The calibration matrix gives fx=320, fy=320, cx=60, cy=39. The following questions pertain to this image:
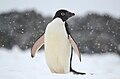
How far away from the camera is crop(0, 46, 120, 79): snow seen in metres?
1.84

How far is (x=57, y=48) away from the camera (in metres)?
1.89

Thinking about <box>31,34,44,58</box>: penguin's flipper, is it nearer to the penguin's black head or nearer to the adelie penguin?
the adelie penguin

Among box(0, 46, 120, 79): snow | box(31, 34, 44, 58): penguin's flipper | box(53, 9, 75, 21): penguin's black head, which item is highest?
box(53, 9, 75, 21): penguin's black head

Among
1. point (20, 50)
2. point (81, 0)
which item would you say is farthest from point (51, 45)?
point (81, 0)

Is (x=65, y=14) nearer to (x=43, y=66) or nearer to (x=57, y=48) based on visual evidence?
(x=57, y=48)

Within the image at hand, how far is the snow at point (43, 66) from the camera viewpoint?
6.05ft

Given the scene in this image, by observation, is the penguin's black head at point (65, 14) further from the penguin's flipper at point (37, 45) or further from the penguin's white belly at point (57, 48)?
the penguin's flipper at point (37, 45)

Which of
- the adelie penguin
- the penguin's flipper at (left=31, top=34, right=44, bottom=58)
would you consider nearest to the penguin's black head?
the adelie penguin

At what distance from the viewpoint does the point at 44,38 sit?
190 centimetres

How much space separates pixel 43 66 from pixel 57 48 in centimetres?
14

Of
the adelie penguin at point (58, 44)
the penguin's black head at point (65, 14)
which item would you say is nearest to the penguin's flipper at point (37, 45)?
the adelie penguin at point (58, 44)

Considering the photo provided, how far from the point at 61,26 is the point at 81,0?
21cm

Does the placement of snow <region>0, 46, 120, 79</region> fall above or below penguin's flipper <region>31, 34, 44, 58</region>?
below

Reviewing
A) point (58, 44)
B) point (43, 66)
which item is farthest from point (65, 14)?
point (43, 66)
